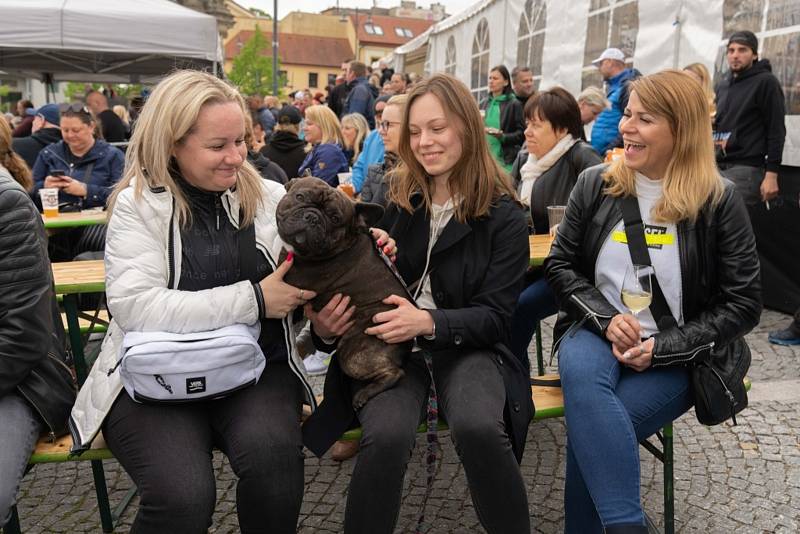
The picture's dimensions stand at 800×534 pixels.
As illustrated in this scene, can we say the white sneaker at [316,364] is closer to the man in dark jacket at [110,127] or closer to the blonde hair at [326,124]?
the blonde hair at [326,124]

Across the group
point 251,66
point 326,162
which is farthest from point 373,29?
point 326,162

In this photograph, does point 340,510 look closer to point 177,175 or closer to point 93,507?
point 93,507

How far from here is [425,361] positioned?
9.21ft


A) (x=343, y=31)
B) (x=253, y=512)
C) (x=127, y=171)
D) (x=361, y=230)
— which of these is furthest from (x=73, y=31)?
(x=343, y=31)

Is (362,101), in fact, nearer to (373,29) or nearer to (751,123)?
(751,123)

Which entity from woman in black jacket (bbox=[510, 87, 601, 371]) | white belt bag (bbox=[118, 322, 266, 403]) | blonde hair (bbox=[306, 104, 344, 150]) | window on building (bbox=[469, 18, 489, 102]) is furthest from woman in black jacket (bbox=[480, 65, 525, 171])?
white belt bag (bbox=[118, 322, 266, 403])

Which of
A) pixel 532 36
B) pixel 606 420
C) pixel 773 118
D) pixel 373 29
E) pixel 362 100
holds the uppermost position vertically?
pixel 373 29

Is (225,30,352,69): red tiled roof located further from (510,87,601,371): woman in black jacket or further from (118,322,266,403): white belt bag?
(118,322,266,403): white belt bag

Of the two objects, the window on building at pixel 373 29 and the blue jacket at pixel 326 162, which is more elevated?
the window on building at pixel 373 29

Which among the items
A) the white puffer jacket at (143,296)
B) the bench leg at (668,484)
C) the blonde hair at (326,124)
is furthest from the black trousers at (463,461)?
the blonde hair at (326,124)

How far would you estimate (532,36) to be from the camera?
11.3 metres

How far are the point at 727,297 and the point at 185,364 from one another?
212 centimetres

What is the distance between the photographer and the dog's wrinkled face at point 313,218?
2.39 metres

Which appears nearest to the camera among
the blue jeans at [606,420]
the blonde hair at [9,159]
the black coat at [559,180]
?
the blue jeans at [606,420]
